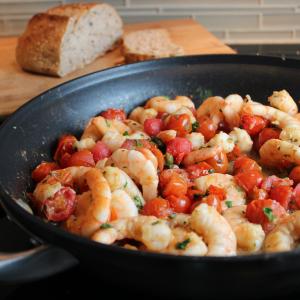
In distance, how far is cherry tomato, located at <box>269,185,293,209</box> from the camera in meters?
1.27

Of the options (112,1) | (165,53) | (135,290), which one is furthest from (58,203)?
(112,1)

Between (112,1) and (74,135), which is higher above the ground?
(112,1)

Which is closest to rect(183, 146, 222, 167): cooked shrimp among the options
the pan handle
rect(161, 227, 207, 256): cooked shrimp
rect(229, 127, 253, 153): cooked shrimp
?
rect(229, 127, 253, 153): cooked shrimp

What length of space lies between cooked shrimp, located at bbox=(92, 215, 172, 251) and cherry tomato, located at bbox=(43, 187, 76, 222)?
18cm

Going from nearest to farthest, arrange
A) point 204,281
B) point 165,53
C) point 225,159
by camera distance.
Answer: point 204,281 < point 225,159 < point 165,53

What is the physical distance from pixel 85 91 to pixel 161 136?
1.00 ft

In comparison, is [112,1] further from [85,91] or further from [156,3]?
[85,91]

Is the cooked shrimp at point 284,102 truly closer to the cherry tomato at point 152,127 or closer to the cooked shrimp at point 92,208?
the cherry tomato at point 152,127

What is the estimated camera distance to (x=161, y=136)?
1561mm

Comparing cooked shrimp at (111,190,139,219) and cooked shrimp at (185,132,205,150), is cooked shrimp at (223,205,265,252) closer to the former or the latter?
cooked shrimp at (111,190,139,219)

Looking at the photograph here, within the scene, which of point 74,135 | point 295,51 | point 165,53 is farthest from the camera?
point 295,51

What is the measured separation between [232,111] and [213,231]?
0.69 metres

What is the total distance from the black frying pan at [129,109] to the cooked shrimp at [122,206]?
14cm

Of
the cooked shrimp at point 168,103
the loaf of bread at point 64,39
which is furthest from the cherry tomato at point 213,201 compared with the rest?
the loaf of bread at point 64,39
